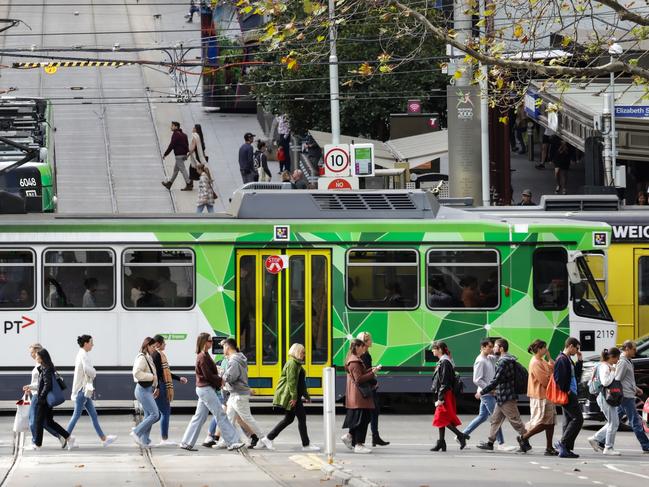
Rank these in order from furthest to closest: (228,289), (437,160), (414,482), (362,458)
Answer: (437,160)
(228,289)
(362,458)
(414,482)

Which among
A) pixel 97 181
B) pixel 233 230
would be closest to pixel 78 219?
pixel 233 230

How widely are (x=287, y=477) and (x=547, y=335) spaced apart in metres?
6.97

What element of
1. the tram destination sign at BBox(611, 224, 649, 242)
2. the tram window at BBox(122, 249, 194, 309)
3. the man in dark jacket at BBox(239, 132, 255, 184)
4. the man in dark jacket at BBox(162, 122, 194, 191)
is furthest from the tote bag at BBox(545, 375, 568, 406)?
the man in dark jacket at BBox(239, 132, 255, 184)

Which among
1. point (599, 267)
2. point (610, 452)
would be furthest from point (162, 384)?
point (599, 267)

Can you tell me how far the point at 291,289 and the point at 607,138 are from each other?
14726 millimetres

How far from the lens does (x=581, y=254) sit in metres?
21.9

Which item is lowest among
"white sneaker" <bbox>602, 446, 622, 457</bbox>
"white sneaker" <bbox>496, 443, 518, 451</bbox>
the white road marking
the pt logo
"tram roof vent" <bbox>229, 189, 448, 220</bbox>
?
the white road marking

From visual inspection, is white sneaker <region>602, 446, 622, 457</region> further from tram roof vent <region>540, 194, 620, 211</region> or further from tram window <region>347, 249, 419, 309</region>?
tram roof vent <region>540, 194, 620, 211</region>

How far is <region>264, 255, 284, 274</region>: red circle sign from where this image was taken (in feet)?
71.5

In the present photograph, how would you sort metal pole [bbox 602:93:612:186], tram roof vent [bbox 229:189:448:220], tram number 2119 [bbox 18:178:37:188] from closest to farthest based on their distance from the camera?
tram roof vent [bbox 229:189:448:220]
tram number 2119 [bbox 18:178:37:188]
metal pole [bbox 602:93:612:186]

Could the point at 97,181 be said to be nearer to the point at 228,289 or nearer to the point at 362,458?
the point at 228,289

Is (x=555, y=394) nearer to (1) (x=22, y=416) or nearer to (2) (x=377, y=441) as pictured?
(2) (x=377, y=441)

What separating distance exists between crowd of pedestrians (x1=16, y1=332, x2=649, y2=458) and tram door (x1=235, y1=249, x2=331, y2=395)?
9.44 ft

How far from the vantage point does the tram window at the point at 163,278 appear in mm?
21719
